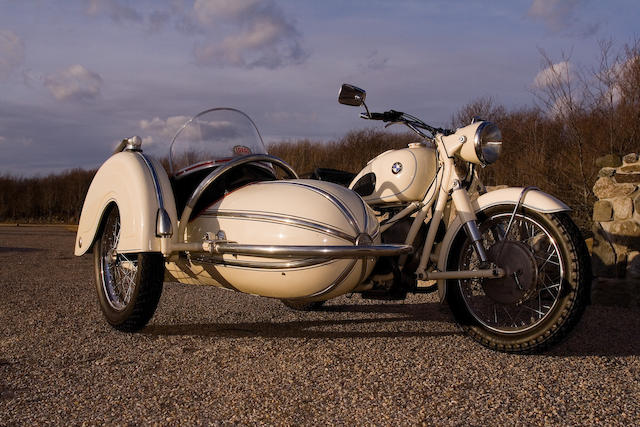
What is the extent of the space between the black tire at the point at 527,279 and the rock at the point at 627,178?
243 cm

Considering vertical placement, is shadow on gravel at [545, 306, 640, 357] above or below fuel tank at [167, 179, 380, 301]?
below

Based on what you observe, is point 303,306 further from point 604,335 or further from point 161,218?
point 604,335

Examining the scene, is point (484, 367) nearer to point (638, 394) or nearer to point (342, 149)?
point (638, 394)

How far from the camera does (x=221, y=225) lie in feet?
11.3

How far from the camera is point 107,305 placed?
400 centimetres

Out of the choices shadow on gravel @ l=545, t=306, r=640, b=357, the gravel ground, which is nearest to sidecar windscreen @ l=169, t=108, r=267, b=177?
the gravel ground

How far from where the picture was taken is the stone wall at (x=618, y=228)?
213 inches

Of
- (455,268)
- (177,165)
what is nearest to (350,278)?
(455,268)

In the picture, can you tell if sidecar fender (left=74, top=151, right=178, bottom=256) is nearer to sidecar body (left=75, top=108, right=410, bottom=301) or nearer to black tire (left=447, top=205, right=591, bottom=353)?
sidecar body (left=75, top=108, right=410, bottom=301)

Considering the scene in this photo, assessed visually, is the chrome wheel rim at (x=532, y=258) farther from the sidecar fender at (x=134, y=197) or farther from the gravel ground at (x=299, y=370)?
the sidecar fender at (x=134, y=197)

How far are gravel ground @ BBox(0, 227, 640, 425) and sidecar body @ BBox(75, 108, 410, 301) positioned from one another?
456 mm

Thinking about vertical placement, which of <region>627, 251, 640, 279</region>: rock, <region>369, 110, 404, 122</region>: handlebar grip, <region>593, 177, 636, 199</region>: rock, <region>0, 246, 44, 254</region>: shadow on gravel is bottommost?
<region>0, 246, 44, 254</region>: shadow on gravel

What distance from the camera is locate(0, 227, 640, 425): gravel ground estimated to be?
2502 millimetres

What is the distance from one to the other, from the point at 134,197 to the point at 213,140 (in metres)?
0.79
